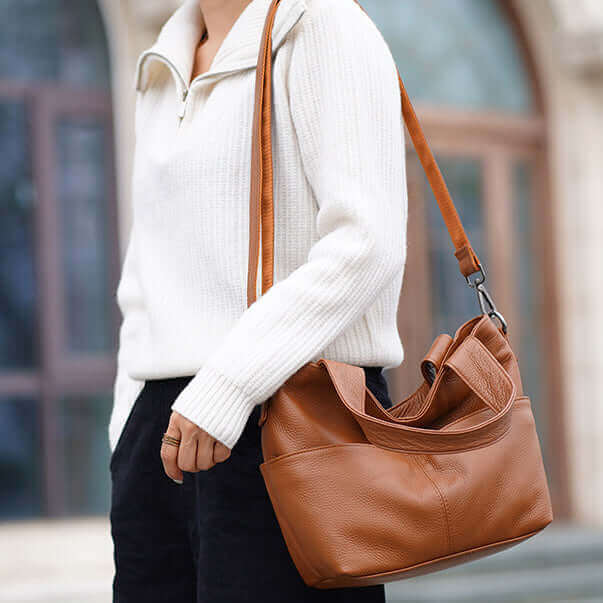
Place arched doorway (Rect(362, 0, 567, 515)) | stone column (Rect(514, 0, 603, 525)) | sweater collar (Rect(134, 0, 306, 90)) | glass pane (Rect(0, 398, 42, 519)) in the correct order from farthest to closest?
1. stone column (Rect(514, 0, 603, 525))
2. arched doorway (Rect(362, 0, 567, 515))
3. glass pane (Rect(0, 398, 42, 519))
4. sweater collar (Rect(134, 0, 306, 90))

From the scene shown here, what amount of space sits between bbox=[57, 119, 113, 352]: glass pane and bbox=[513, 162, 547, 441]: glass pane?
2.82 meters

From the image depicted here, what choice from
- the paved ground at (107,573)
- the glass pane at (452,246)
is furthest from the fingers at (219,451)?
the glass pane at (452,246)

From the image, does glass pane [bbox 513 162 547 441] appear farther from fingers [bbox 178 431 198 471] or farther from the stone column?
fingers [bbox 178 431 198 471]

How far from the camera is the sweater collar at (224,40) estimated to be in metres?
1.29

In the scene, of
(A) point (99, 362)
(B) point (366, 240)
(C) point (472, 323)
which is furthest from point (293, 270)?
(A) point (99, 362)

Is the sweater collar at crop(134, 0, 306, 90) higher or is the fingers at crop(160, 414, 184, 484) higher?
the sweater collar at crop(134, 0, 306, 90)

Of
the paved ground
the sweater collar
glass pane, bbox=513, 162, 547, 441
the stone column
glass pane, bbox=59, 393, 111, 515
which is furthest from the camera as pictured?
glass pane, bbox=513, 162, 547, 441

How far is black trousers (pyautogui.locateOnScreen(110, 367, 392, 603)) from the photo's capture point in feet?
3.98

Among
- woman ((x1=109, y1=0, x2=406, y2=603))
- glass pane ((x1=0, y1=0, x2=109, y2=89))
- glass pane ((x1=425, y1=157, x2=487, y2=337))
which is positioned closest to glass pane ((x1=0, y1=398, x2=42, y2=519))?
glass pane ((x1=0, y1=0, x2=109, y2=89))

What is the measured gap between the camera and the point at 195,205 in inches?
52.8

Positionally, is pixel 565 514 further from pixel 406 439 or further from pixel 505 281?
pixel 406 439

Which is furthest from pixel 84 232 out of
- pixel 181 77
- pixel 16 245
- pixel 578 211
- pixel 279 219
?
pixel 279 219

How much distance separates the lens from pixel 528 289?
6570 millimetres

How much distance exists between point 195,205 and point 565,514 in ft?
→ 18.3
